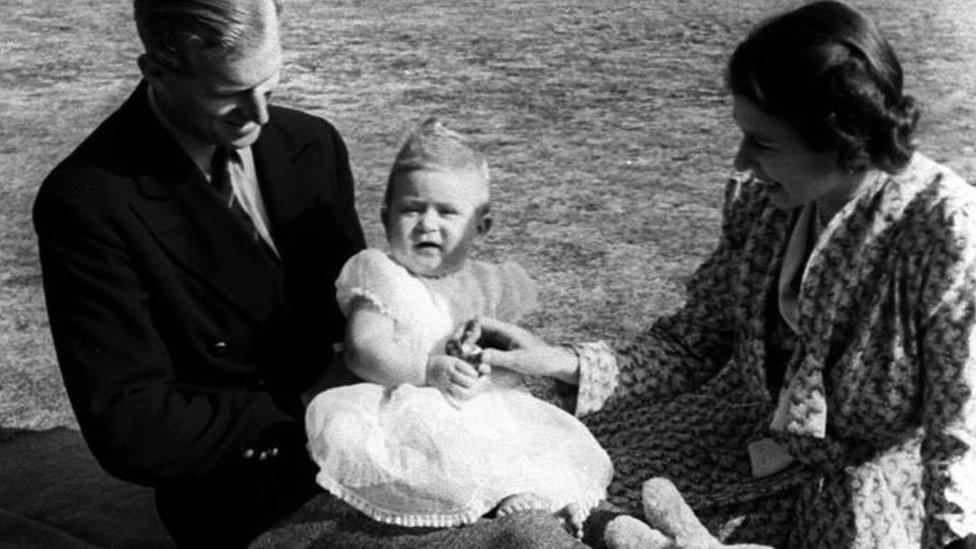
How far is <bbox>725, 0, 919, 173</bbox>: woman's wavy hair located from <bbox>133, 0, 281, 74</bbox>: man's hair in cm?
89

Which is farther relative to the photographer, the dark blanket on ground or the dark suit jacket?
the dark blanket on ground

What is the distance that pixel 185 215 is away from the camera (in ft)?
9.57

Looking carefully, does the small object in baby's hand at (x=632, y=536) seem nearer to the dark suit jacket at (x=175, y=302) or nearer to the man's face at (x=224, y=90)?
the dark suit jacket at (x=175, y=302)

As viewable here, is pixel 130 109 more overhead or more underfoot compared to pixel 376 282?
more overhead

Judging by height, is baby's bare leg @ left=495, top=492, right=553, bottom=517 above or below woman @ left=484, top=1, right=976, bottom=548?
below

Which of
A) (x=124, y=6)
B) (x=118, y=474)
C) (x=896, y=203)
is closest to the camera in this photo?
(x=896, y=203)

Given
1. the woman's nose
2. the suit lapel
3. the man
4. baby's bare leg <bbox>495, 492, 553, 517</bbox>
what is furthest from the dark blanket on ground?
the woman's nose

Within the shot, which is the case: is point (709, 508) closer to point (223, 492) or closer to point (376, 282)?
point (376, 282)

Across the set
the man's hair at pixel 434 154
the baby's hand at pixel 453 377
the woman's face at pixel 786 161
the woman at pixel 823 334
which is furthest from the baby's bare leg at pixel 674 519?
the man's hair at pixel 434 154

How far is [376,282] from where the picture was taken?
2865 mm

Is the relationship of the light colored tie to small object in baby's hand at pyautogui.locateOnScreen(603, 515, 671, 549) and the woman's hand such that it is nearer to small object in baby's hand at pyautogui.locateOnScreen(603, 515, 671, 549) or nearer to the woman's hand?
the woman's hand

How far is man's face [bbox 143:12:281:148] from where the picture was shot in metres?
2.75

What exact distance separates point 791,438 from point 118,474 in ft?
4.13

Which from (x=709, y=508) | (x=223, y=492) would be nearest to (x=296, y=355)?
(x=223, y=492)
